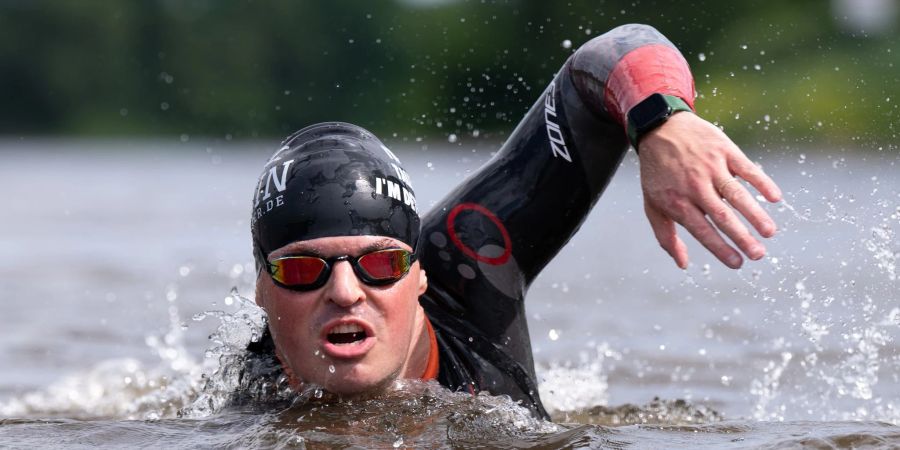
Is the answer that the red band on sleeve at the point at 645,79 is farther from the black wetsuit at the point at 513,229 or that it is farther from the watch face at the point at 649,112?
the black wetsuit at the point at 513,229

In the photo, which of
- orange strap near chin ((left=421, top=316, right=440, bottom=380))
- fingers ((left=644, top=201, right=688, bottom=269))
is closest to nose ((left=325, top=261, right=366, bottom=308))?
orange strap near chin ((left=421, top=316, right=440, bottom=380))

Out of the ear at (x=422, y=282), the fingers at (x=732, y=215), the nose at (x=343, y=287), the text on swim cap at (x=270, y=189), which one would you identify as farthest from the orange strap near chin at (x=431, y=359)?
the fingers at (x=732, y=215)

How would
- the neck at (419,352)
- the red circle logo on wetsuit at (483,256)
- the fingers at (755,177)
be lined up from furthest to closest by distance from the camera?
1. the red circle logo on wetsuit at (483,256)
2. the neck at (419,352)
3. the fingers at (755,177)

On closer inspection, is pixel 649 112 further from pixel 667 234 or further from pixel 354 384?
pixel 354 384

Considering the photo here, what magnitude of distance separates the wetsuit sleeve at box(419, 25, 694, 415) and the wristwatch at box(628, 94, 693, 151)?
0.38m

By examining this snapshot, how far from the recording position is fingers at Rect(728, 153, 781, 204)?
3449 millimetres

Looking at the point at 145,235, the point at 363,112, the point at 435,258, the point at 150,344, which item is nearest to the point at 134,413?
the point at 435,258

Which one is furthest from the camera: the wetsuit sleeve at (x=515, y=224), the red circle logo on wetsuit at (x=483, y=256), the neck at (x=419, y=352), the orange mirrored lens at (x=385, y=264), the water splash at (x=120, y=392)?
the water splash at (x=120, y=392)

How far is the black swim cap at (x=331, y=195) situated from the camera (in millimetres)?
3926

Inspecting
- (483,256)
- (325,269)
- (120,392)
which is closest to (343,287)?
(325,269)

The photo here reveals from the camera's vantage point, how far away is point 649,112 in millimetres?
3832

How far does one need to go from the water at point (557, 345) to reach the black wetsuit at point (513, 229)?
33 centimetres

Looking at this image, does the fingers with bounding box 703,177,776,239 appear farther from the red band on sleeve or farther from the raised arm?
the red band on sleeve

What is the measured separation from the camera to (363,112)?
6059 centimetres
